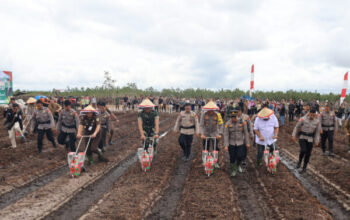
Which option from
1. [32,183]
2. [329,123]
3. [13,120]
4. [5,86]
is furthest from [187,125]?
[5,86]

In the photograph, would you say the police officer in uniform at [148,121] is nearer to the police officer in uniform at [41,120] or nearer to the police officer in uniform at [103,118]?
the police officer in uniform at [103,118]

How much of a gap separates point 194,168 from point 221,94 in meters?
44.8

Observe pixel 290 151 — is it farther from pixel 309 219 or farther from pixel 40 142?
pixel 40 142

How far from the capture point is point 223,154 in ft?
32.2

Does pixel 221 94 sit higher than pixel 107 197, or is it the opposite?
pixel 221 94

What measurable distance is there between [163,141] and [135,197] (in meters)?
6.77

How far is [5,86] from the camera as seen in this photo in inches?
1048

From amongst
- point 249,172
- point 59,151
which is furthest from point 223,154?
point 59,151

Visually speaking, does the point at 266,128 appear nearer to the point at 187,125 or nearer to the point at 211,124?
the point at 211,124

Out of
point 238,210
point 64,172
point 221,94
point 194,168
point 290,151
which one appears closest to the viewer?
point 238,210

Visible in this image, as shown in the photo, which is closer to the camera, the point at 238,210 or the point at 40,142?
the point at 238,210

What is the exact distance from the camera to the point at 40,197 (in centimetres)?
550

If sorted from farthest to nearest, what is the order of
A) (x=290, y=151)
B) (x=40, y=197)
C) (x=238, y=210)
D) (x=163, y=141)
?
(x=163, y=141)
(x=290, y=151)
(x=40, y=197)
(x=238, y=210)

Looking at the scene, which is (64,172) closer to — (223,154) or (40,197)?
(40,197)
